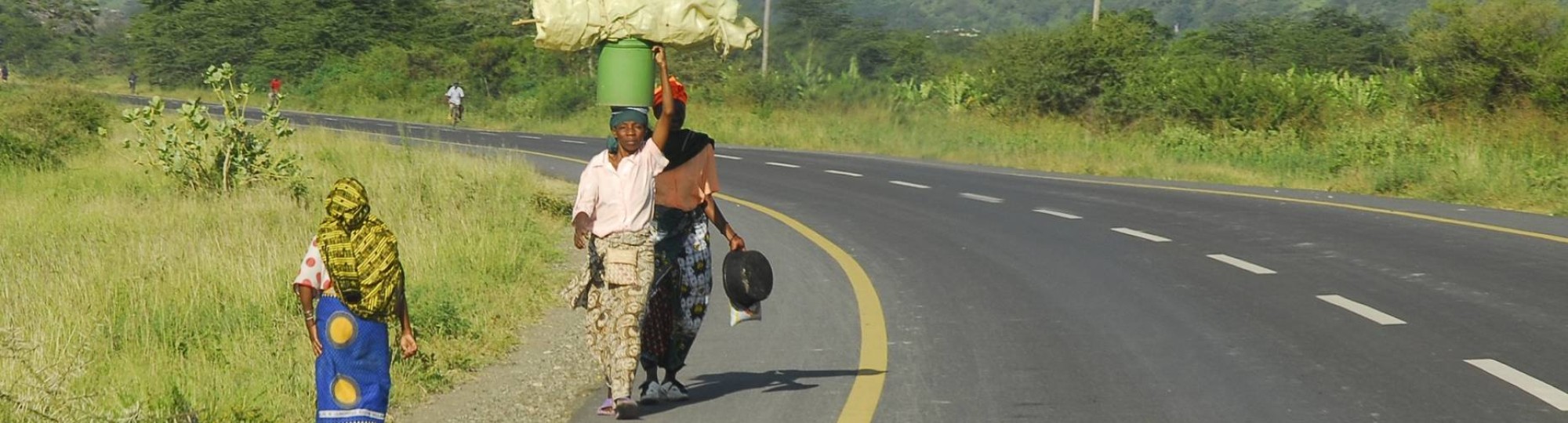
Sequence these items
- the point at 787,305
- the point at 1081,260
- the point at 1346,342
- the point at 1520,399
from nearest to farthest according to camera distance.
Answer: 1. the point at 1520,399
2. the point at 1346,342
3. the point at 787,305
4. the point at 1081,260

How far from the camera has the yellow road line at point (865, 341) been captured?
7.87m

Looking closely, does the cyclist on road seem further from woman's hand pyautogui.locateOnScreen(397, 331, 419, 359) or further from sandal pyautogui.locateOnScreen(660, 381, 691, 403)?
woman's hand pyautogui.locateOnScreen(397, 331, 419, 359)

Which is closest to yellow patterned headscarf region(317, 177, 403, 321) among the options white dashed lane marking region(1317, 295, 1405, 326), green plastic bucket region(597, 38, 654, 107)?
green plastic bucket region(597, 38, 654, 107)

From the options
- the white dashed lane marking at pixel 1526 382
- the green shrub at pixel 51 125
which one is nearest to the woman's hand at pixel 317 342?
Result: the white dashed lane marking at pixel 1526 382

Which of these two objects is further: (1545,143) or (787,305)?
(1545,143)

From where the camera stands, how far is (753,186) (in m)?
24.0

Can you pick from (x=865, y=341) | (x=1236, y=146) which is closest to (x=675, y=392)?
(x=865, y=341)

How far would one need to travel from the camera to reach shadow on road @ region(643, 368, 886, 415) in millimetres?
8281

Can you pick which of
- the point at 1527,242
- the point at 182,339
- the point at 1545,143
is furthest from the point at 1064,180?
the point at 182,339

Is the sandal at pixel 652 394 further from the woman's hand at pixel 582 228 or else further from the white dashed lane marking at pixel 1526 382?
the white dashed lane marking at pixel 1526 382

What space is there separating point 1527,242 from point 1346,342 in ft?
19.5

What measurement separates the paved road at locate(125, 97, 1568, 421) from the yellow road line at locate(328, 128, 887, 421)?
0.07 meters

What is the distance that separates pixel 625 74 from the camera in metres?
9.84

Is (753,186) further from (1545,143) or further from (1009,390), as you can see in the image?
(1009,390)
